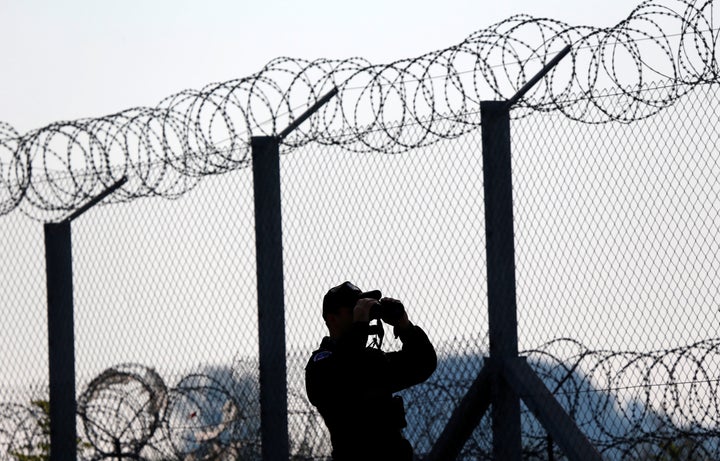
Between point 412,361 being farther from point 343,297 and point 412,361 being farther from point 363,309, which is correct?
point 343,297

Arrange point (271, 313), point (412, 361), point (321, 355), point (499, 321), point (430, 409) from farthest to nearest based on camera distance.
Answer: point (271, 313), point (430, 409), point (499, 321), point (321, 355), point (412, 361)

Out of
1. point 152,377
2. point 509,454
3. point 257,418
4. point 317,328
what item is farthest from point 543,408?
point 152,377

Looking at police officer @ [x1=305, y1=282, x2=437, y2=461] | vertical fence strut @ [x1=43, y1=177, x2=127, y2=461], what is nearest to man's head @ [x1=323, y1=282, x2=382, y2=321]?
police officer @ [x1=305, y1=282, x2=437, y2=461]

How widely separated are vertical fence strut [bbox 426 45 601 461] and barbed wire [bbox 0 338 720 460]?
20 cm

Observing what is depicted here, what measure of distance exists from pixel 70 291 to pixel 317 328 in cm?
226

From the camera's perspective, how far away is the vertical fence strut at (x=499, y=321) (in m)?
7.44

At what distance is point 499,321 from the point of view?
748 centimetres

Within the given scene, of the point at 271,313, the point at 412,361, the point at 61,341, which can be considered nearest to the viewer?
the point at 412,361

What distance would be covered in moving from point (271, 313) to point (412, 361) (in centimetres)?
276

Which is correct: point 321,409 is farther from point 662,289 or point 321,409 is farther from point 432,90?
point 432,90

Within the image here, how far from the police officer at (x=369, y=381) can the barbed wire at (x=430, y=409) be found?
1.49 meters

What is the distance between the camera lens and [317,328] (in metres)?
8.70

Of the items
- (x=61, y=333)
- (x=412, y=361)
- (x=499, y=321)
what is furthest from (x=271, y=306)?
(x=412, y=361)

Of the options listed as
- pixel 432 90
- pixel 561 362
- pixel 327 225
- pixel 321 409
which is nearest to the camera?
pixel 321 409
